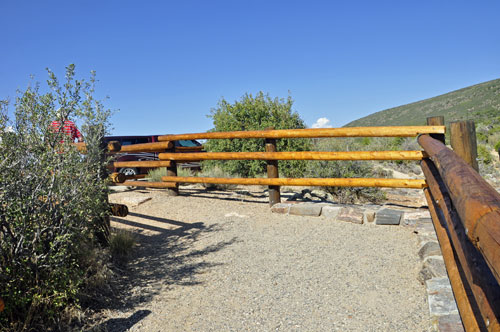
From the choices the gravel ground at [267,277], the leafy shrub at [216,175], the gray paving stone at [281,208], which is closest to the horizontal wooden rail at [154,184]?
the leafy shrub at [216,175]

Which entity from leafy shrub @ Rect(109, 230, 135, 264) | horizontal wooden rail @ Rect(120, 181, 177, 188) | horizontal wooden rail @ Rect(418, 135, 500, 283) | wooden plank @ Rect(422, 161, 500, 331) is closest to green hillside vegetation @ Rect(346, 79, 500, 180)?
horizontal wooden rail @ Rect(120, 181, 177, 188)

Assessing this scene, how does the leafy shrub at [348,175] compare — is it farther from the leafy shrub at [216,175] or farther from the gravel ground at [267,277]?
the gravel ground at [267,277]

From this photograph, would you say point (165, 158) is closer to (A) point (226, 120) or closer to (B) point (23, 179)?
(A) point (226, 120)

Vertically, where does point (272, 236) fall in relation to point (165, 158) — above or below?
below

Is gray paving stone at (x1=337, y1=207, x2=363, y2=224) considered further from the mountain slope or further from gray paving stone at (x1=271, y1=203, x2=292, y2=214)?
the mountain slope

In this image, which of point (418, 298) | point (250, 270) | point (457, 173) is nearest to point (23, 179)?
point (250, 270)

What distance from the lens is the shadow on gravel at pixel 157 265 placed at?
3756mm

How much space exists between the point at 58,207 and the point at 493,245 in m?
3.36

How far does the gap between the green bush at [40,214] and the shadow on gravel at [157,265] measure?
455mm

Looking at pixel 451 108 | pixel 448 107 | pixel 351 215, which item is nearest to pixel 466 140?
pixel 351 215

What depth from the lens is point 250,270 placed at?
4.38 m

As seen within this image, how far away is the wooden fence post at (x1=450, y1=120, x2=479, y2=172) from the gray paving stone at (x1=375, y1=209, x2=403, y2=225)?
195cm

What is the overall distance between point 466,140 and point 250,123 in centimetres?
804

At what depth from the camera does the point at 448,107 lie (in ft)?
179
